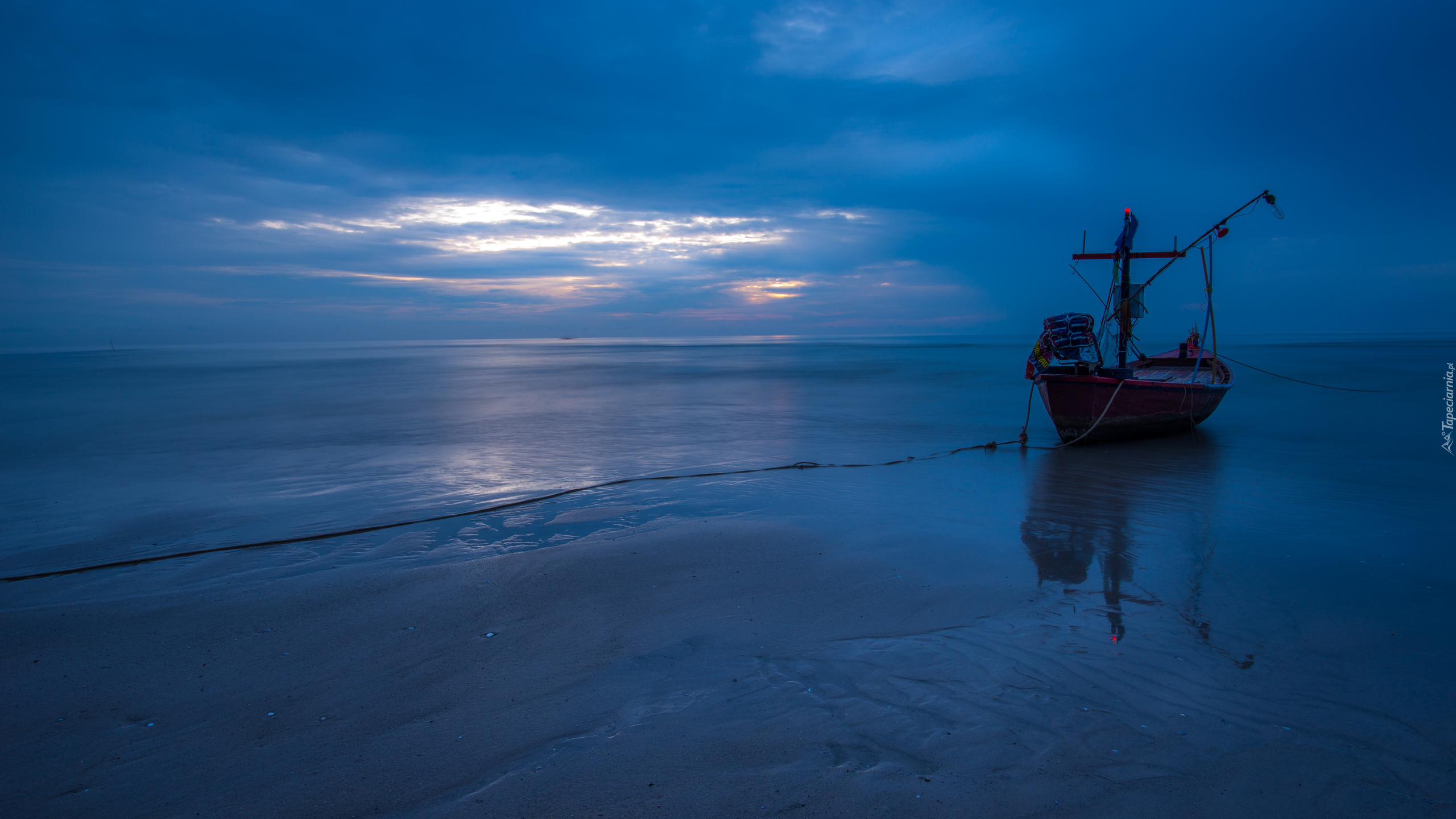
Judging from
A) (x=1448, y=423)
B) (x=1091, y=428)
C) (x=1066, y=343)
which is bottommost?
(x=1448, y=423)

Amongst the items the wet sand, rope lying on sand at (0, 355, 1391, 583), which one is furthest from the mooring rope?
the wet sand

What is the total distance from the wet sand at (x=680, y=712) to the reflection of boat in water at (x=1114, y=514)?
3.05ft

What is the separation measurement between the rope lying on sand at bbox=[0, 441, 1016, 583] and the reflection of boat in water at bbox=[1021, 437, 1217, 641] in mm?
2868

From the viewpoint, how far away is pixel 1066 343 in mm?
13539

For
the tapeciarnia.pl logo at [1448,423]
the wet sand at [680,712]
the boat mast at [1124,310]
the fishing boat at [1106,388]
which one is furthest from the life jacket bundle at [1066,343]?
the wet sand at [680,712]

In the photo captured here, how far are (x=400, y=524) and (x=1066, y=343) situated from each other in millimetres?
13077

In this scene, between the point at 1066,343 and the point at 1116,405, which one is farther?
the point at 1066,343

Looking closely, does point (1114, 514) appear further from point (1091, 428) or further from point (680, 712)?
point (680, 712)

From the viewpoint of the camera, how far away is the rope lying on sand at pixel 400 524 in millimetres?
5652

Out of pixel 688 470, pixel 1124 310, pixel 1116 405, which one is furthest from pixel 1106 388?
pixel 688 470

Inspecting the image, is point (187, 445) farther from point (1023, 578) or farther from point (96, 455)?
point (1023, 578)

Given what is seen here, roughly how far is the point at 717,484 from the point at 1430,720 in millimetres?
6996

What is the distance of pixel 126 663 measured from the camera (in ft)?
12.6

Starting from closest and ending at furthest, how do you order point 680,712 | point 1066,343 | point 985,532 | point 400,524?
point 680,712, point 985,532, point 400,524, point 1066,343
